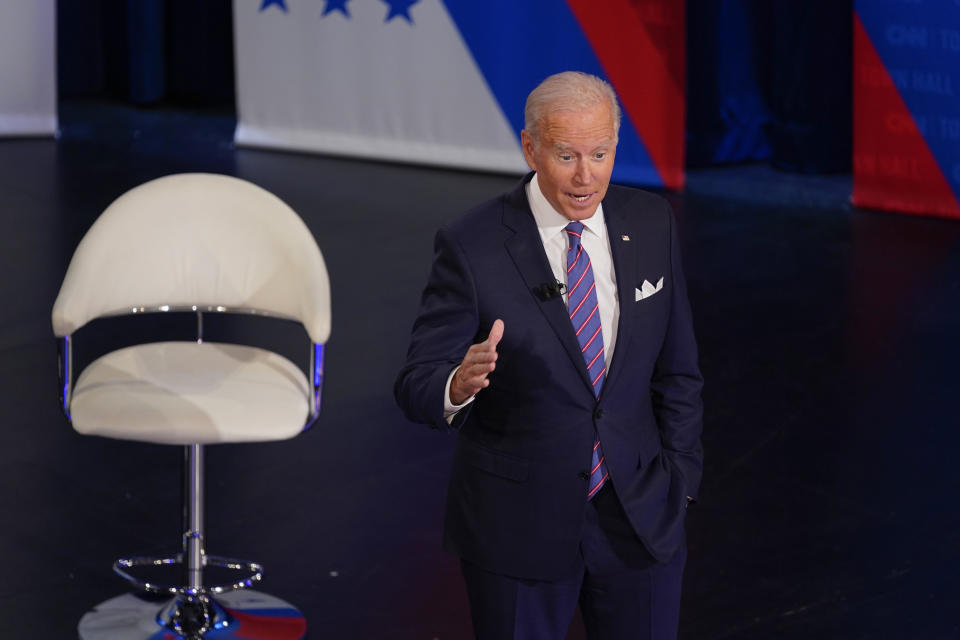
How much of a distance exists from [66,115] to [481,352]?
408 inches

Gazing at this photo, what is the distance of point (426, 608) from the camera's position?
12.0ft

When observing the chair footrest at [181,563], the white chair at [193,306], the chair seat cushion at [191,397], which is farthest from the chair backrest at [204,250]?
the chair footrest at [181,563]

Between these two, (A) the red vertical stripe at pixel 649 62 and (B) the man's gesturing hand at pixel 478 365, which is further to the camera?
(A) the red vertical stripe at pixel 649 62

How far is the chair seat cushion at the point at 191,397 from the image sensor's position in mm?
3230

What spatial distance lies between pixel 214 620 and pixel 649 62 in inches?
224

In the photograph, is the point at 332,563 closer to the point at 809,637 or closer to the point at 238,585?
the point at 238,585

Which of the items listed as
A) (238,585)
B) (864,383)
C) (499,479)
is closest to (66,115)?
(864,383)

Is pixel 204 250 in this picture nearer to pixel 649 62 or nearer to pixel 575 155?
pixel 575 155

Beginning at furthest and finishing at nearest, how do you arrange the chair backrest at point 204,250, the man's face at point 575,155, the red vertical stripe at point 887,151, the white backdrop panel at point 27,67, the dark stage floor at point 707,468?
the white backdrop panel at point 27,67, the red vertical stripe at point 887,151, the dark stage floor at point 707,468, the chair backrest at point 204,250, the man's face at point 575,155

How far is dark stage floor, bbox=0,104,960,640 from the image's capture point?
3703 millimetres

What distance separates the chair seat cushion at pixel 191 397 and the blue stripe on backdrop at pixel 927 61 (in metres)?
5.19

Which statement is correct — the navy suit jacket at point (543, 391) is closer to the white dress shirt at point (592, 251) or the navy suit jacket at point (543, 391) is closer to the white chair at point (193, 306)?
the white dress shirt at point (592, 251)

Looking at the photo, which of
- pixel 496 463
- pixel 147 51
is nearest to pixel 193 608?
pixel 496 463

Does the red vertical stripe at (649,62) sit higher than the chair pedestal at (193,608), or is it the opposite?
the red vertical stripe at (649,62)
